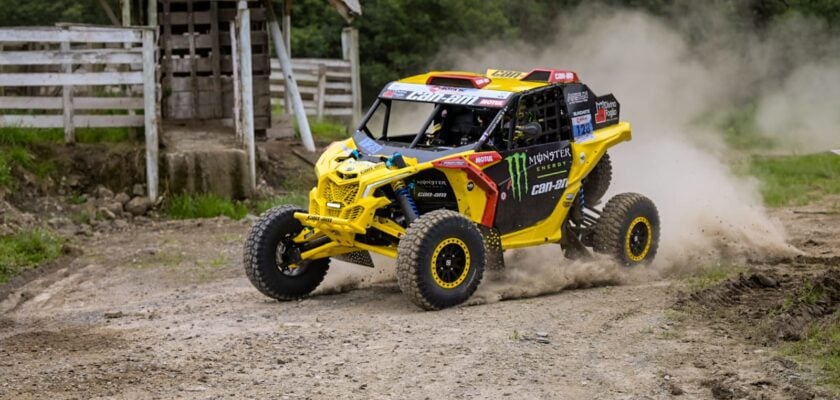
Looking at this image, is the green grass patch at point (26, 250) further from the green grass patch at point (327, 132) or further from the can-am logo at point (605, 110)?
the green grass patch at point (327, 132)

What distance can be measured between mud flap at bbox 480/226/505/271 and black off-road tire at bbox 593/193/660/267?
117 cm

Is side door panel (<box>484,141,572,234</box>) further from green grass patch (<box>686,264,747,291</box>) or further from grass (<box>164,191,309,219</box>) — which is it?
grass (<box>164,191,309,219</box>)

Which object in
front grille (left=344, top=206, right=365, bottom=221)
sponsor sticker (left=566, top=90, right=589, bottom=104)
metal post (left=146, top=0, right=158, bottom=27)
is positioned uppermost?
metal post (left=146, top=0, right=158, bottom=27)

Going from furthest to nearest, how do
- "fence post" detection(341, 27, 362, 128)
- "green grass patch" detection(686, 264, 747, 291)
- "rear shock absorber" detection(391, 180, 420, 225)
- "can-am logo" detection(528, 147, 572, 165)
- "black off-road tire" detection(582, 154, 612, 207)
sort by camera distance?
"fence post" detection(341, 27, 362, 128) < "black off-road tire" detection(582, 154, 612, 207) < "can-am logo" detection(528, 147, 572, 165) < "green grass patch" detection(686, 264, 747, 291) < "rear shock absorber" detection(391, 180, 420, 225)

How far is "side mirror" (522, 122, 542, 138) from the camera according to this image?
12.2 meters

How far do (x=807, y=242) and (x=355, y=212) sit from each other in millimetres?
6301

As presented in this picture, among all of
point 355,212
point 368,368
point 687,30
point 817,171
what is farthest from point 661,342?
point 687,30

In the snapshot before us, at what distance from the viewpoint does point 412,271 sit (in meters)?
11.0

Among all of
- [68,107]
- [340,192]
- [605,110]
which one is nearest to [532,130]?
[605,110]

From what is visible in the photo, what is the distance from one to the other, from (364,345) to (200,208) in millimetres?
8200

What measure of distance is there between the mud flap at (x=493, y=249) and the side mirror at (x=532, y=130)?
3.19 feet

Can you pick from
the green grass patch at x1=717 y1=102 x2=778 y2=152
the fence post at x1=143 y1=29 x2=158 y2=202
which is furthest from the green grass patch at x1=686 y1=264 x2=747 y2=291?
the green grass patch at x1=717 y1=102 x2=778 y2=152

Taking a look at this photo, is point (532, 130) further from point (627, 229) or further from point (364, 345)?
point (364, 345)

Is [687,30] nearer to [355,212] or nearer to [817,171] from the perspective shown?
[817,171]
